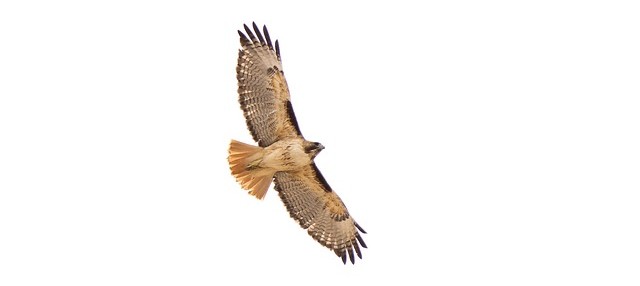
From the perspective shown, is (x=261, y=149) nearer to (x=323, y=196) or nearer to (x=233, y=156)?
(x=233, y=156)

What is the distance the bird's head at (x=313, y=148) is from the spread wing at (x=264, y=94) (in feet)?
0.68

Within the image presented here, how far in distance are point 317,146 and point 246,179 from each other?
89 cm

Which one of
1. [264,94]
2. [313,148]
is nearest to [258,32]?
[264,94]

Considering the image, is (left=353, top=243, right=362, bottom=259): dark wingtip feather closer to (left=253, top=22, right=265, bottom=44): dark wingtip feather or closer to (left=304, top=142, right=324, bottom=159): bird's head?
(left=304, top=142, right=324, bottom=159): bird's head

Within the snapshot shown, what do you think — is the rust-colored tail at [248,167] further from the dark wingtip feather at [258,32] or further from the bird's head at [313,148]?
the dark wingtip feather at [258,32]

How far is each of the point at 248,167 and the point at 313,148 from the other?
2.45 feet

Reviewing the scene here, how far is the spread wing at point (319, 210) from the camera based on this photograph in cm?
1477

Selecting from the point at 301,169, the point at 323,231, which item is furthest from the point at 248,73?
the point at 323,231

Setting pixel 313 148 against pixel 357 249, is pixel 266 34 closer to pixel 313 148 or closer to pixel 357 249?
pixel 313 148

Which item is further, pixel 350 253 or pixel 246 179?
pixel 350 253

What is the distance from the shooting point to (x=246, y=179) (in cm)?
1427

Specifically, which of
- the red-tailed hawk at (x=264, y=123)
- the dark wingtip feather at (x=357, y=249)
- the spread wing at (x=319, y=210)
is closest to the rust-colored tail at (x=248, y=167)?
the red-tailed hawk at (x=264, y=123)

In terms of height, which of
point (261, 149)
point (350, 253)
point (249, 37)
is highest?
point (249, 37)

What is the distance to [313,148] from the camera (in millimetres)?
14109
